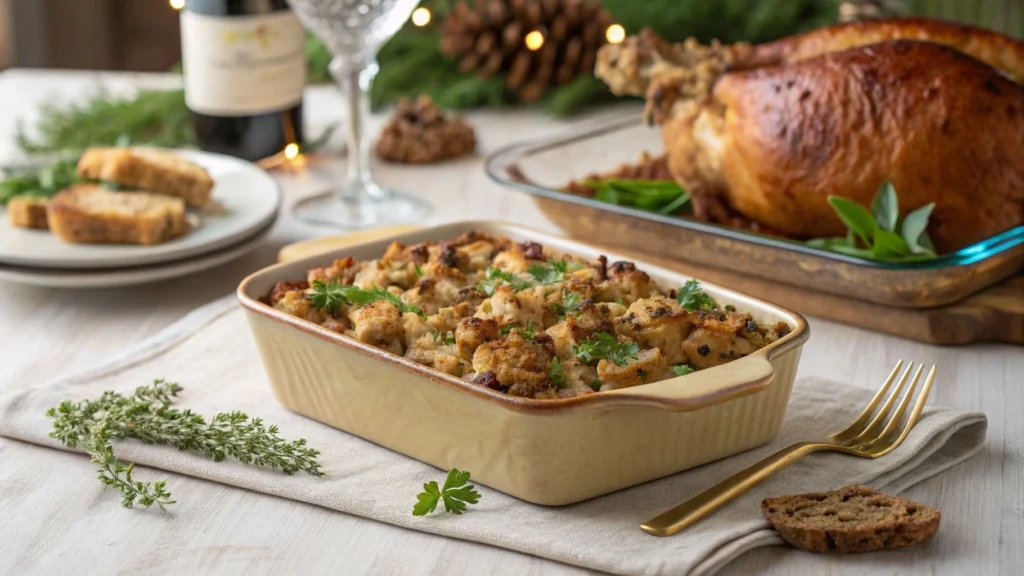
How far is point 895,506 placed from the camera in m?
1.41

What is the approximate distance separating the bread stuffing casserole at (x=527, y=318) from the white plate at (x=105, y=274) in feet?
1.51

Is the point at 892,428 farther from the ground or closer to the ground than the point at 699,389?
closer to the ground

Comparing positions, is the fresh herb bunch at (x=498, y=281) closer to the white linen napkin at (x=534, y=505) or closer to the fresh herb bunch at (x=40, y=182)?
the white linen napkin at (x=534, y=505)

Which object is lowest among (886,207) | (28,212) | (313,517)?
(313,517)

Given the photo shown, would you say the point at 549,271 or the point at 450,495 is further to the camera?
the point at 549,271

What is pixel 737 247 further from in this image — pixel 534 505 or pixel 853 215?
pixel 534 505

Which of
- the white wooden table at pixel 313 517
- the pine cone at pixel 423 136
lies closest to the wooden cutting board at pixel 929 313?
the white wooden table at pixel 313 517

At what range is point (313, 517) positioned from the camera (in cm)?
147

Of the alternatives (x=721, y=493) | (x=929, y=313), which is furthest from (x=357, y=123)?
(x=721, y=493)

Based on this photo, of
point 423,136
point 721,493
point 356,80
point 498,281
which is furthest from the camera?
point 423,136

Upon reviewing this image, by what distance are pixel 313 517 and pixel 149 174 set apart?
1.16 metres

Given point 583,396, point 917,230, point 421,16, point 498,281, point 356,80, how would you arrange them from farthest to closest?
point 421,16
point 356,80
point 917,230
point 498,281
point 583,396

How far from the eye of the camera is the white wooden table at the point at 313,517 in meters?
1.37

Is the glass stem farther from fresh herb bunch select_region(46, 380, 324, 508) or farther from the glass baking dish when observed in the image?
fresh herb bunch select_region(46, 380, 324, 508)
